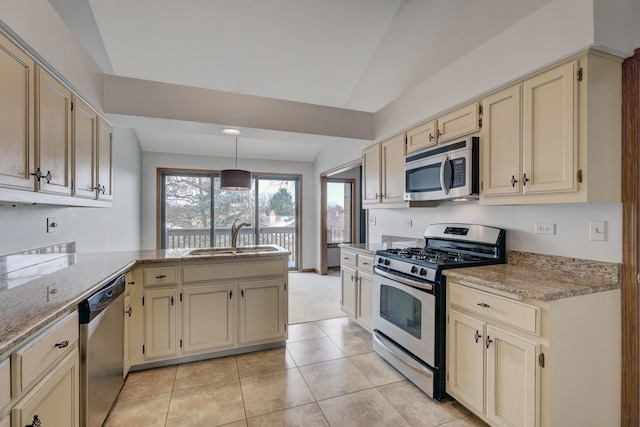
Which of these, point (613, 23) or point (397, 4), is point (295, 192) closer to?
point (397, 4)

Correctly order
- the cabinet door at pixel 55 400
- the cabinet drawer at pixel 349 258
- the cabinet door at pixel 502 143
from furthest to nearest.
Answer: the cabinet drawer at pixel 349 258, the cabinet door at pixel 502 143, the cabinet door at pixel 55 400

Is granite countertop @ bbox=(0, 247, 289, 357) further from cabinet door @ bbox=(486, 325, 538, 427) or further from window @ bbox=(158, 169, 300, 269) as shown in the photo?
window @ bbox=(158, 169, 300, 269)

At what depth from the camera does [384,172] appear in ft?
10.8

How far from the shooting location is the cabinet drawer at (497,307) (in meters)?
1.52

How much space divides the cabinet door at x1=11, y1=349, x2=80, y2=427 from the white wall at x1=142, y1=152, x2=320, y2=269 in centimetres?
460

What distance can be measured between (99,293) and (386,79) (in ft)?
12.1

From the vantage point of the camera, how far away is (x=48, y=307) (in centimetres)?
125

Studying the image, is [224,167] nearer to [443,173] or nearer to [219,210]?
[219,210]

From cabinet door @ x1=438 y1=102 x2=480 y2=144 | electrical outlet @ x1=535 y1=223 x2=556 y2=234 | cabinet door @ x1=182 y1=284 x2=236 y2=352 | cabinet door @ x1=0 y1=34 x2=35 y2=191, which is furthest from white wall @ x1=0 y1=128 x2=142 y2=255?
electrical outlet @ x1=535 y1=223 x2=556 y2=234

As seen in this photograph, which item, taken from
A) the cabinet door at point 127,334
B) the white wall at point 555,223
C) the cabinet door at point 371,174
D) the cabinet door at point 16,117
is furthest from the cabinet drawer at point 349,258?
the cabinet door at point 16,117

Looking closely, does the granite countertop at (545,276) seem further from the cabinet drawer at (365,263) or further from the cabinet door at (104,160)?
the cabinet door at (104,160)

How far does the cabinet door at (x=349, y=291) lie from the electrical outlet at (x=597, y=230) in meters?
2.11

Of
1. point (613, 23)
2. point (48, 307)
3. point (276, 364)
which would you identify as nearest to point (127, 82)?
point (48, 307)

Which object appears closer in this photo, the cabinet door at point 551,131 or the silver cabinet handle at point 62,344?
the silver cabinet handle at point 62,344
